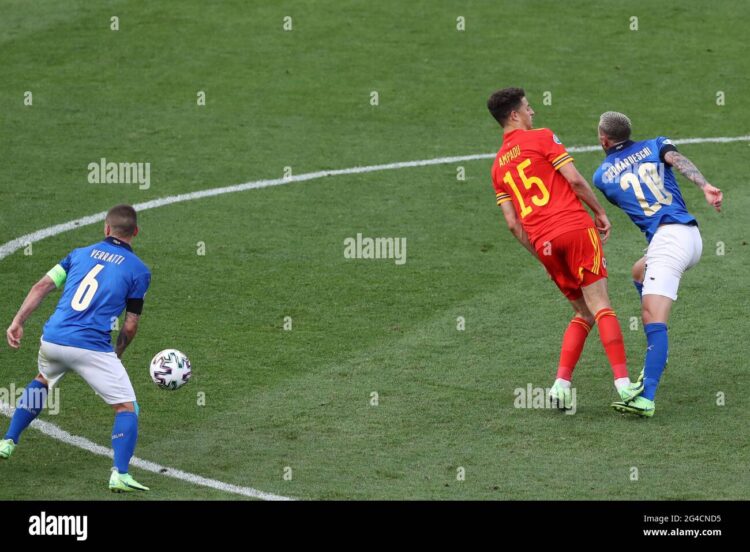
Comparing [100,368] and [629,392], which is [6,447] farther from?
[629,392]

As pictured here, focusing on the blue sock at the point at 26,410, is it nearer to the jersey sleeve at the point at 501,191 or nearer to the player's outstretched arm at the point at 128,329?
the player's outstretched arm at the point at 128,329

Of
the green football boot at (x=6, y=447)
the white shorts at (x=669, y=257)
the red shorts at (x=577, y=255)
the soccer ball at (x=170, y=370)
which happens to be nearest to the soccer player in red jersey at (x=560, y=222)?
the red shorts at (x=577, y=255)

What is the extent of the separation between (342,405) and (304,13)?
1326 cm

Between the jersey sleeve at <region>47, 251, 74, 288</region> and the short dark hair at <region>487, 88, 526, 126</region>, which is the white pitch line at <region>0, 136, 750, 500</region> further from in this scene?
the short dark hair at <region>487, 88, 526, 126</region>

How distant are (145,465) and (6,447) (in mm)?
918

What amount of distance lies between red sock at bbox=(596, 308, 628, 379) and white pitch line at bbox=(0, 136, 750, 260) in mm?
6617

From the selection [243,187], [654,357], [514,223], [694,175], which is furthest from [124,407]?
[243,187]

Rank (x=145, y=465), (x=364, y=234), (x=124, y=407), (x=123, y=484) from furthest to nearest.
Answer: (x=364, y=234), (x=145, y=465), (x=124, y=407), (x=123, y=484)

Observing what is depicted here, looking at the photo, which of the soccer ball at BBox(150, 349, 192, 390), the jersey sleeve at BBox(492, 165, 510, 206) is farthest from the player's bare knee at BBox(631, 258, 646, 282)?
the soccer ball at BBox(150, 349, 192, 390)

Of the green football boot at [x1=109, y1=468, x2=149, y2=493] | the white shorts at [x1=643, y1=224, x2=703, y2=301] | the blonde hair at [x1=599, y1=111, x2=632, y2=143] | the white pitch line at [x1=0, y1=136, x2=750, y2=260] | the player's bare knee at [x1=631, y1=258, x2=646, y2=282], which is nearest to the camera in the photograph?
the green football boot at [x1=109, y1=468, x2=149, y2=493]

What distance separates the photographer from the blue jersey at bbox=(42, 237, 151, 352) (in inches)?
336

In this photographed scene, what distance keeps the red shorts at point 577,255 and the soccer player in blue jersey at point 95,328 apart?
298 centimetres

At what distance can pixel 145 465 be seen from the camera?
8883 mm

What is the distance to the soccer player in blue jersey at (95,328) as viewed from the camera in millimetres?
8500
